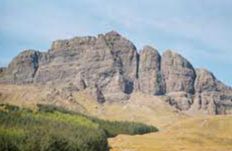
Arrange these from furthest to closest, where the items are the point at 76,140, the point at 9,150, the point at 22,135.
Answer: the point at 76,140, the point at 22,135, the point at 9,150

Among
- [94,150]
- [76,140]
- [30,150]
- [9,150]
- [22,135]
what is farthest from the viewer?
[94,150]

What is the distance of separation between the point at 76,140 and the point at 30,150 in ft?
107

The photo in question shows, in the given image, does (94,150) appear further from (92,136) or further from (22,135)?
(22,135)

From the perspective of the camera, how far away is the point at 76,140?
525ft

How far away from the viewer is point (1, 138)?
397 feet

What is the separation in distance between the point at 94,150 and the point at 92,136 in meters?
8.71

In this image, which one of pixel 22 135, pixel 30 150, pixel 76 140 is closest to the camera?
pixel 30 150

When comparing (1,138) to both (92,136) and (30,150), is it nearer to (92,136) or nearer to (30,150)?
(30,150)

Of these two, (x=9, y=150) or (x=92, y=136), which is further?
(x=92, y=136)

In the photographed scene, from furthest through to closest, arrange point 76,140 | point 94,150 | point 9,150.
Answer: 1. point 94,150
2. point 76,140
3. point 9,150

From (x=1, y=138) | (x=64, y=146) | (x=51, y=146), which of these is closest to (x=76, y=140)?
(x=64, y=146)

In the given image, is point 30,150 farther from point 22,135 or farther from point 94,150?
point 94,150

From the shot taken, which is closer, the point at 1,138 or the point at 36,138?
the point at 1,138

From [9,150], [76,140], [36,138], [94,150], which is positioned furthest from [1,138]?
[94,150]
